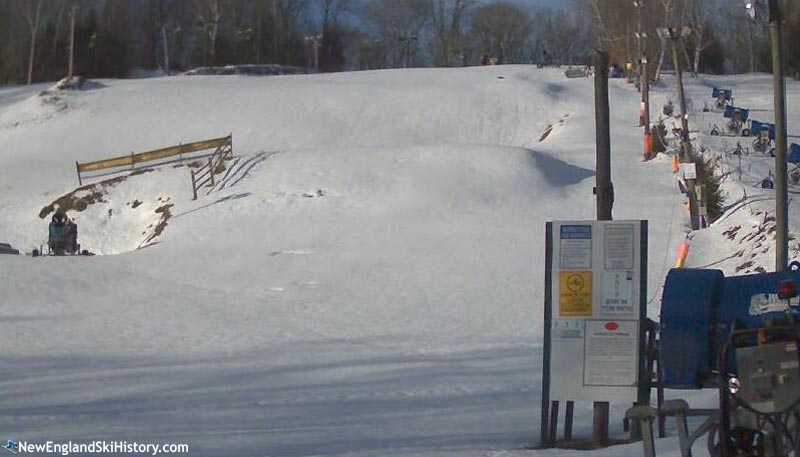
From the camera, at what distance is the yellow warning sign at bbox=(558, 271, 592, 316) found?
32.8 ft

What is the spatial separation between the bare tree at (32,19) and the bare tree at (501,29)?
46639 mm

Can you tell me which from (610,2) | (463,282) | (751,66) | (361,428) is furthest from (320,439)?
(751,66)

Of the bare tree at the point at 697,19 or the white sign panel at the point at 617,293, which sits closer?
the white sign panel at the point at 617,293

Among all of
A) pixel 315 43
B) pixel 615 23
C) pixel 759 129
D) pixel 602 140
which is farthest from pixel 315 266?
pixel 315 43

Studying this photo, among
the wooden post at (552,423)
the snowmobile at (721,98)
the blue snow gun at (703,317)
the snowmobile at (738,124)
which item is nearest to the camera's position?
the blue snow gun at (703,317)

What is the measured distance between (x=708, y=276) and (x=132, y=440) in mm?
5243

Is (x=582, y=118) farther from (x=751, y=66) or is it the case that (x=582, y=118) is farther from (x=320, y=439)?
(x=751, y=66)

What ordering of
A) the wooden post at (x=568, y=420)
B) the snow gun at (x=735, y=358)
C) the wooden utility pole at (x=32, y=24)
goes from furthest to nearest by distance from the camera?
the wooden utility pole at (x=32, y=24) → the wooden post at (x=568, y=420) → the snow gun at (x=735, y=358)

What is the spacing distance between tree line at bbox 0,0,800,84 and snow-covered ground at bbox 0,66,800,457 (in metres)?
20.1

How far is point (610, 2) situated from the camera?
7119 cm

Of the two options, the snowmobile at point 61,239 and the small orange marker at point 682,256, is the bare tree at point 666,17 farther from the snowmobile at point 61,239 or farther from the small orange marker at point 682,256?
the snowmobile at point 61,239

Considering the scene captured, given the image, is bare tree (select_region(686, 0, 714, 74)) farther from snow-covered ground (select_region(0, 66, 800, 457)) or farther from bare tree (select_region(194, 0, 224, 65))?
bare tree (select_region(194, 0, 224, 65))

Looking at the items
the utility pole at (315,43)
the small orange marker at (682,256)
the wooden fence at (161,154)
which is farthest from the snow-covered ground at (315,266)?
the utility pole at (315,43)

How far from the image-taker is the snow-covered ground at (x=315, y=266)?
12.2 meters
